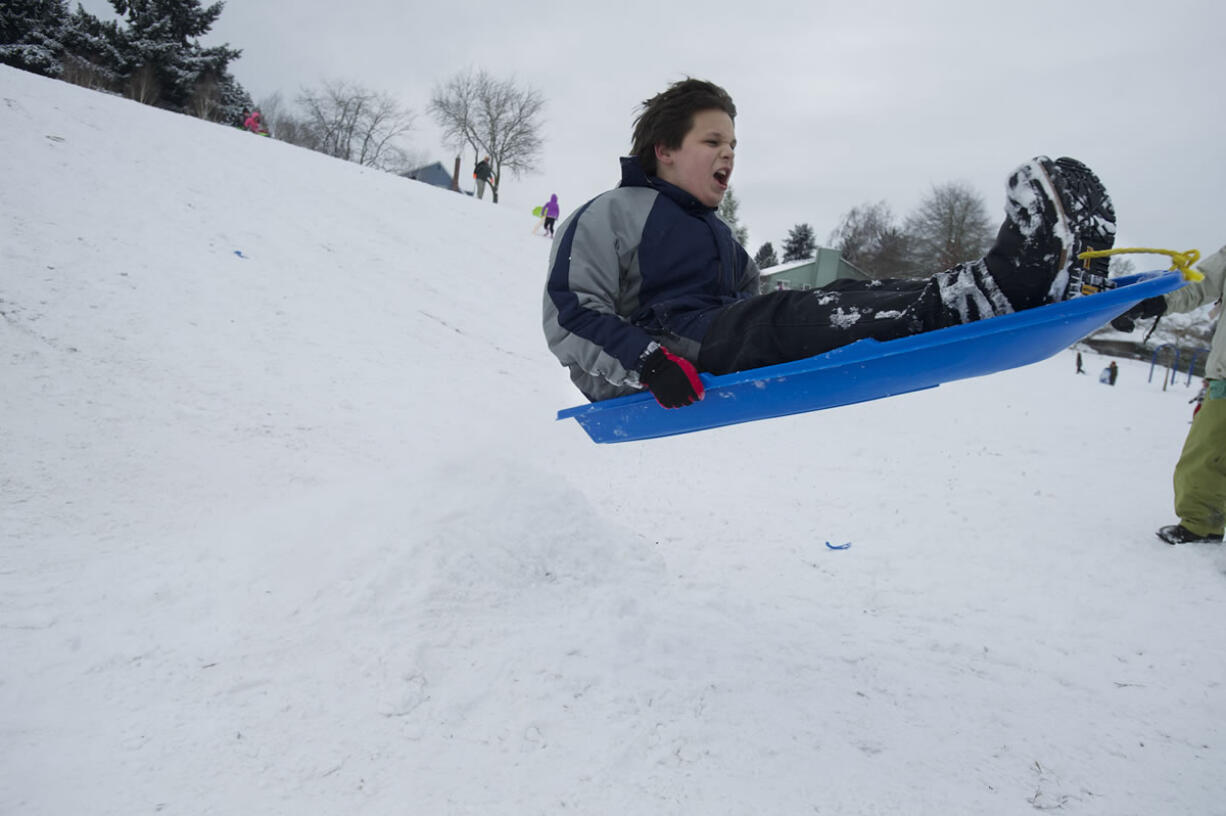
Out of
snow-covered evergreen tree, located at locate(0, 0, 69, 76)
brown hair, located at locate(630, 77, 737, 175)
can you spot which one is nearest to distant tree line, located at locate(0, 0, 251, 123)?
snow-covered evergreen tree, located at locate(0, 0, 69, 76)

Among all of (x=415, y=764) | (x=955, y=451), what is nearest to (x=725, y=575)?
(x=415, y=764)

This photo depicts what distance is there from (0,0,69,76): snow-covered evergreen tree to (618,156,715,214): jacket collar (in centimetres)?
3015

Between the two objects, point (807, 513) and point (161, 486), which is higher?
point (807, 513)

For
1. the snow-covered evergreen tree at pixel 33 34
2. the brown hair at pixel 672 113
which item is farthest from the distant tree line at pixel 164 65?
the brown hair at pixel 672 113

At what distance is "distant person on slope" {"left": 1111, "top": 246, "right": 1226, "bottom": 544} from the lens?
3.23 meters

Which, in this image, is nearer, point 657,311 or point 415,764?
point 415,764

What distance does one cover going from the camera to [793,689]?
81.0 inches

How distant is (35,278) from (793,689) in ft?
22.1

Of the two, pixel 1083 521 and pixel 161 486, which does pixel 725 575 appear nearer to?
pixel 1083 521

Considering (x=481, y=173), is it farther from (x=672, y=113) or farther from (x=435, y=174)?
(x=435, y=174)

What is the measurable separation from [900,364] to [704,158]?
1.30 meters

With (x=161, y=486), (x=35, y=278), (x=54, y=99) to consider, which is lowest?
(x=161, y=486)

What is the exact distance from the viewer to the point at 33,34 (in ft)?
76.7

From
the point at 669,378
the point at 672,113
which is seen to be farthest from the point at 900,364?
the point at 672,113
